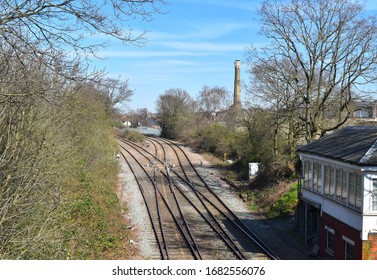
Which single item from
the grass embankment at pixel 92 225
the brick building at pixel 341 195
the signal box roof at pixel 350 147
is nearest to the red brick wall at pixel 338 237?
the brick building at pixel 341 195

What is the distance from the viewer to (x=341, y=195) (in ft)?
49.8

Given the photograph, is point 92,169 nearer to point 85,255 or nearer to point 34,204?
point 85,255

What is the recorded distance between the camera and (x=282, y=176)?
27.5 meters

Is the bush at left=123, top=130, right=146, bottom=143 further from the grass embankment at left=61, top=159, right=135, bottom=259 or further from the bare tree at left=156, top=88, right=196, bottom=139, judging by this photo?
the grass embankment at left=61, top=159, right=135, bottom=259

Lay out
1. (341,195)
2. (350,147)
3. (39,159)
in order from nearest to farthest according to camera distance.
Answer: (39,159) < (341,195) < (350,147)

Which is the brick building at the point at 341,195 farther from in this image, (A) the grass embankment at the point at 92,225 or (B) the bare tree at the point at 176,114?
(B) the bare tree at the point at 176,114

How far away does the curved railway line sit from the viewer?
1557cm

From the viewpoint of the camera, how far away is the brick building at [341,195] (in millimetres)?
13414

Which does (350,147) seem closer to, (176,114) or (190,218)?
(190,218)

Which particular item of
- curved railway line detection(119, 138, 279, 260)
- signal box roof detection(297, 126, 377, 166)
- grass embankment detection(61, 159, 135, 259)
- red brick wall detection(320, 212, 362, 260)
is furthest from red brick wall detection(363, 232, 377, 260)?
grass embankment detection(61, 159, 135, 259)

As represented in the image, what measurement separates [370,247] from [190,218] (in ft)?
28.9

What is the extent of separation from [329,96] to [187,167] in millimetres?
13038

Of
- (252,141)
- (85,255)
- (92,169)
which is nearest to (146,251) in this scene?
(85,255)

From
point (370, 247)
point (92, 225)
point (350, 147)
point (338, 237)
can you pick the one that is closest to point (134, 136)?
point (92, 225)
